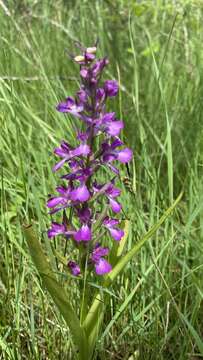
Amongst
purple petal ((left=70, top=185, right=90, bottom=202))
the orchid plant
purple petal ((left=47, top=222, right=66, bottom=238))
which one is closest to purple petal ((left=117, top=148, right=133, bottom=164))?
the orchid plant

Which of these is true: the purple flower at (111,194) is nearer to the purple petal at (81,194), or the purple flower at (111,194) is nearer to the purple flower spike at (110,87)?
the purple petal at (81,194)

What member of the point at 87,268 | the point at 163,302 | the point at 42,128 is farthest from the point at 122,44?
the point at 87,268

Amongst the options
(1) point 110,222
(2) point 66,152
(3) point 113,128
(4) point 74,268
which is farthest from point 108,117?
(4) point 74,268

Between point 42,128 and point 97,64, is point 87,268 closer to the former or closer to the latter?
→ point 97,64

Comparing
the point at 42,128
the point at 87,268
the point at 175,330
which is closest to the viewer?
the point at 87,268

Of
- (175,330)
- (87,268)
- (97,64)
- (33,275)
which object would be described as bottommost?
(175,330)

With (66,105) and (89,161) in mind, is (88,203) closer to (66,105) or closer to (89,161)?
→ (89,161)
